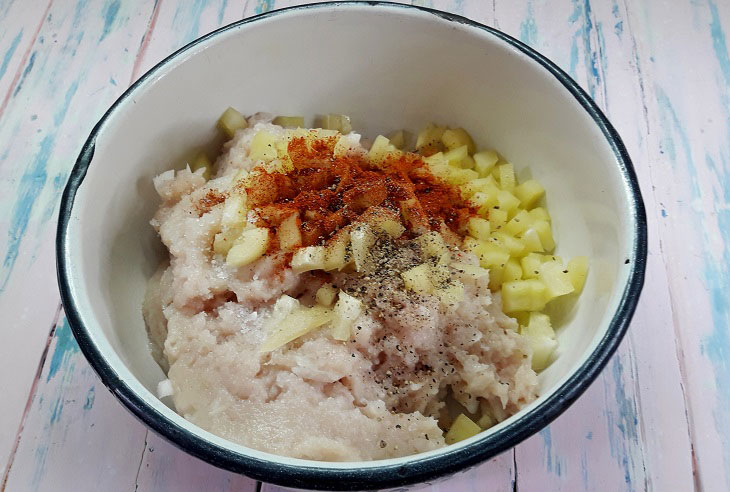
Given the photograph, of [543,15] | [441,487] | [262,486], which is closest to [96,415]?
[262,486]

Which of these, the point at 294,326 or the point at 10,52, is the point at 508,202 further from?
the point at 10,52

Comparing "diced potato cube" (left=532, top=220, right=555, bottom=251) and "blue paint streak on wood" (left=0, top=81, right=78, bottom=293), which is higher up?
"diced potato cube" (left=532, top=220, right=555, bottom=251)

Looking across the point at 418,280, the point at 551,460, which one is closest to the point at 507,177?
the point at 418,280

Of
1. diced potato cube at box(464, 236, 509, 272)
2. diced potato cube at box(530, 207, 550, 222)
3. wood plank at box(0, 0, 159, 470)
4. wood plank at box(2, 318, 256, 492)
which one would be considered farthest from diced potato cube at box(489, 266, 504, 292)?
wood plank at box(0, 0, 159, 470)

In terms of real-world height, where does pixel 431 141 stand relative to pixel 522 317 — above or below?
above

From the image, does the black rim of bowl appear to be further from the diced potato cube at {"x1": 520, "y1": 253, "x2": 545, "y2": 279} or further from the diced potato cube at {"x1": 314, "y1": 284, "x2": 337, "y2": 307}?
the diced potato cube at {"x1": 314, "y1": 284, "x2": 337, "y2": 307}

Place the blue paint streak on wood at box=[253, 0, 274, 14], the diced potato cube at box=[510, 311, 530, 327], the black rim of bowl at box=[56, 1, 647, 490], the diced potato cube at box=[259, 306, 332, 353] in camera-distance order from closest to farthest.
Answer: the black rim of bowl at box=[56, 1, 647, 490]
the diced potato cube at box=[259, 306, 332, 353]
the diced potato cube at box=[510, 311, 530, 327]
the blue paint streak on wood at box=[253, 0, 274, 14]
